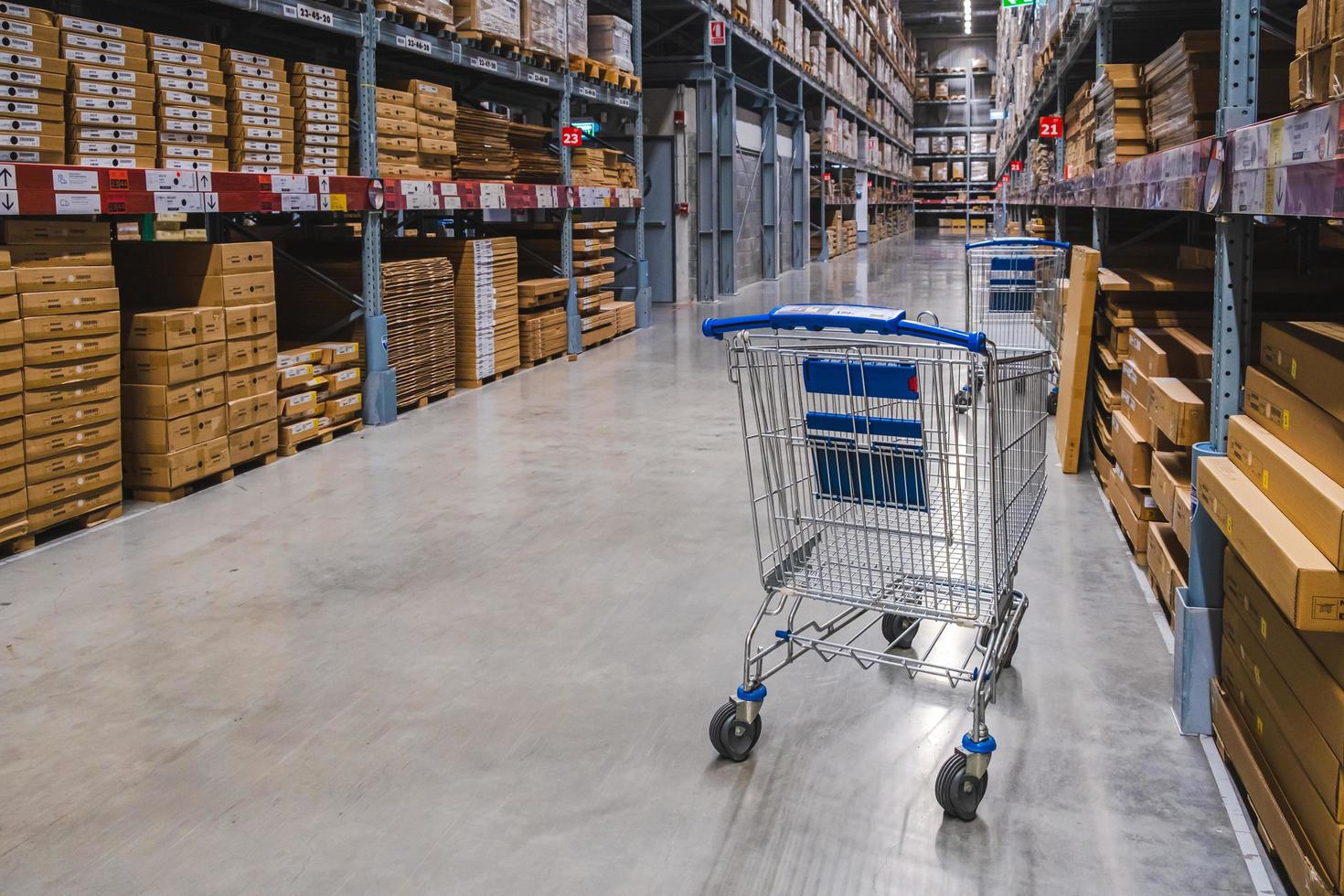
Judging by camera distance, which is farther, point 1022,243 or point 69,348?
point 1022,243

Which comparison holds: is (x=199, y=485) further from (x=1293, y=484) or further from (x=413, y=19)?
(x=1293, y=484)

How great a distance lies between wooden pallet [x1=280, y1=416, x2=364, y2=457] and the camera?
6973 millimetres

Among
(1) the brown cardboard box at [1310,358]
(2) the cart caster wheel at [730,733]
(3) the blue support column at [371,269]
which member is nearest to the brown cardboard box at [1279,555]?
(1) the brown cardboard box at [1310,358]

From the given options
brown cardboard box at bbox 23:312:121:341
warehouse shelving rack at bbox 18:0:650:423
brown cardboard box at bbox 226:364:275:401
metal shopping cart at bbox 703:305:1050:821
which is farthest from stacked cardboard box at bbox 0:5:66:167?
metal shopping cart at bbox 703:305:1050:821

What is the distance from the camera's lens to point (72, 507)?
5289mm

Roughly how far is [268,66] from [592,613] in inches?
166

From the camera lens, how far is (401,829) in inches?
107

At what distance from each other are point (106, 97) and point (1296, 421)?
17.2 feet

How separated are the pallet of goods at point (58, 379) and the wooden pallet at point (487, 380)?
409 centimetres

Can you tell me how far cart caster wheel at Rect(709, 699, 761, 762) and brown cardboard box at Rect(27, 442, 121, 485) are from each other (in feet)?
11.6

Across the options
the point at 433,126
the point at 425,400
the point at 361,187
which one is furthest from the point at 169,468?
the point at 433,126

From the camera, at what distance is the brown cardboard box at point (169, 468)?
583 centimetres

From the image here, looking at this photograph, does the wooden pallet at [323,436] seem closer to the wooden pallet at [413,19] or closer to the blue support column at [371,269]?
the blue support column at [371,269]

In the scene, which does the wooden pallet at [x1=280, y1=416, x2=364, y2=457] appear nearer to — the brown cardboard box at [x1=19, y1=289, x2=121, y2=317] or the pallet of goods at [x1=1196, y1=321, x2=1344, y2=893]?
the brown cardboard box at [x1=19, y1=289, x2=121, y2=317]
